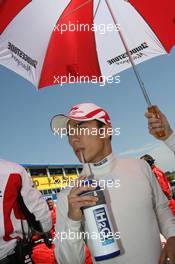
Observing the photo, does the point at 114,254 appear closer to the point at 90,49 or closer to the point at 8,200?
the point at 8,200

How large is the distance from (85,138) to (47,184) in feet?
178

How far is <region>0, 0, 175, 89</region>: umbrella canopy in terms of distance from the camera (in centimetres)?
344

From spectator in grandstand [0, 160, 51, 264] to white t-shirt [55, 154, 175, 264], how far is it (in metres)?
0.90

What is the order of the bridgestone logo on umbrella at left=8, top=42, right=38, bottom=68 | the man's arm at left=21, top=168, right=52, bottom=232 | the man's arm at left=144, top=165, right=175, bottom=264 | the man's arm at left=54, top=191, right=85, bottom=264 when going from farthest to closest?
the bridgestone logo on umbrella at left=8, top=42, right=38, bottom=68, the man's arm at left=21, top=168, right=52, bottom=232, the man's arm at left=144, top=165, right=175, bottom=264, the man's arm at left=54, top=191, right=85, bottom=264

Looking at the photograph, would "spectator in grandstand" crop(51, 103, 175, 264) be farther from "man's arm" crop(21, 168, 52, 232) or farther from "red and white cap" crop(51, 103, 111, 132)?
"man's arm" crop(21, 168, 52, 232)

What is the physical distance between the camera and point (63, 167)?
214ft

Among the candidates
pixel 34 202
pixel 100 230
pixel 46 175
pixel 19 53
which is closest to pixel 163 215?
pixel 100 230

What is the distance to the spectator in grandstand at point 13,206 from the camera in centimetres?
289

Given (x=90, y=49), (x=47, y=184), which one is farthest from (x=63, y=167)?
(x=90, y=49)

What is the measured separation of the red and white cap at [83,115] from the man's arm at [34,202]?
2.88 feet

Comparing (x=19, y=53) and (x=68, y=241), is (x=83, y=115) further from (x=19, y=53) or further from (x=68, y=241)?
(x=19, y=53)

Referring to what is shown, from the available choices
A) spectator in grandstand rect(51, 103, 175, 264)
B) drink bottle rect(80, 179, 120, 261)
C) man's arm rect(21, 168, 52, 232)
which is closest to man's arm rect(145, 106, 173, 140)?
spectator in grandstand rect(51, 103, 175, 264)

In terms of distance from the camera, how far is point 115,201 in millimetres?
2146

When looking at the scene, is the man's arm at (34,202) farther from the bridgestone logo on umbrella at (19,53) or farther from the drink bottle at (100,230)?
the drink bottle at (100,230)
